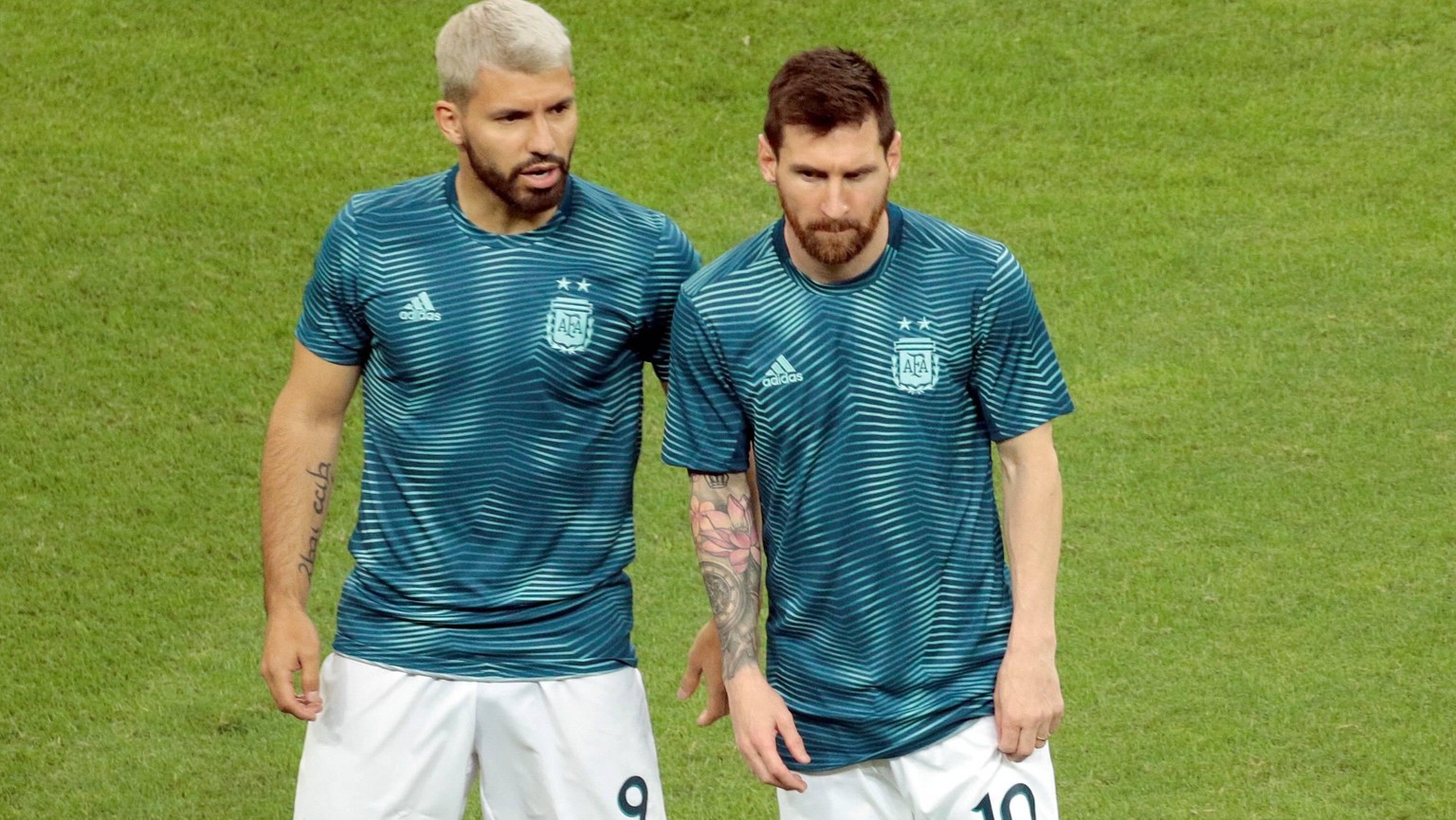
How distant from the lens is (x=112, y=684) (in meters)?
6.04

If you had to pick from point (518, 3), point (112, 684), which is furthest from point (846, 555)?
point (112, 684)

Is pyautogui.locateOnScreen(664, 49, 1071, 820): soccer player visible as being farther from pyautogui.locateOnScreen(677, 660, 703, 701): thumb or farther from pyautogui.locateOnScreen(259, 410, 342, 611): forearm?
pyautogui.locateOnScreen(259, 410, 342, 611): forearm

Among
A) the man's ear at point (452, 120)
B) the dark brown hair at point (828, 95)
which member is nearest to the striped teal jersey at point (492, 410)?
the man's ear at point (452, 120)

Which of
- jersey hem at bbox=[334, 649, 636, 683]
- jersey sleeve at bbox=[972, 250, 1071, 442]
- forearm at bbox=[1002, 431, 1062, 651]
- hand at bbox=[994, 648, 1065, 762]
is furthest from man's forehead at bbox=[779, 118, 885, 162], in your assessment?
jersey hem at bbox=[334, 649, 636, 683]

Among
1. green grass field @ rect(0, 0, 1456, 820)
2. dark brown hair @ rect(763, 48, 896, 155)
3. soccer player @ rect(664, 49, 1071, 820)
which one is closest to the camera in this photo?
dark brown hair @ rect(763, 48, 896, 155)

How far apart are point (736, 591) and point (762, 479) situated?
0.20 metres

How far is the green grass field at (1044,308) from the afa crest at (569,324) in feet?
6.78

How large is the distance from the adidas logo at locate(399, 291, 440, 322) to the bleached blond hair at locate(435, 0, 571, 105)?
14.3 inches

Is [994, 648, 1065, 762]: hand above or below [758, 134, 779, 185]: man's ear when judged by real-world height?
below

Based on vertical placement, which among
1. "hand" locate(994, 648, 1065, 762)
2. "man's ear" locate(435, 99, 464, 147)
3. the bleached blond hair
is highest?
the bleached blond hair

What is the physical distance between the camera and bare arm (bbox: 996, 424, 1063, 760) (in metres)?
3.49

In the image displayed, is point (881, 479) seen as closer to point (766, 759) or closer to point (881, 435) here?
point (881, 435)

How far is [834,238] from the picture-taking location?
3.40 metres

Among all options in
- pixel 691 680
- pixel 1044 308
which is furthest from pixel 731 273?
pixel 1044 308
